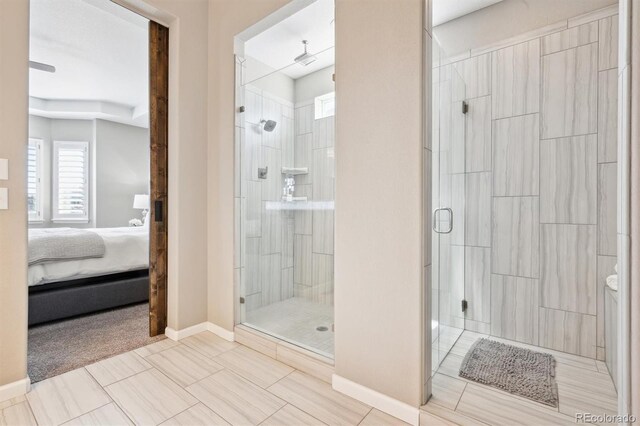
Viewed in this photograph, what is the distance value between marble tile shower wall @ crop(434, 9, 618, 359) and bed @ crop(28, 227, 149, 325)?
320 centimetres

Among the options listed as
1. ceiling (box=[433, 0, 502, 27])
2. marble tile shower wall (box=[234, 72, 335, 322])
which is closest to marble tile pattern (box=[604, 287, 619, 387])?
marble tile shower wall (box=[234, 72, 335, 322])

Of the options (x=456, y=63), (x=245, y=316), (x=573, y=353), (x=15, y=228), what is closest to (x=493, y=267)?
(x=573, y=353)

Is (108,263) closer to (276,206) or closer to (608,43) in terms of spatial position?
(276,206)

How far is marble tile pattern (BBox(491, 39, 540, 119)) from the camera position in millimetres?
2260

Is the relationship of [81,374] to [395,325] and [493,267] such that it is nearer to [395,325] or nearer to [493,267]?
[395,325]

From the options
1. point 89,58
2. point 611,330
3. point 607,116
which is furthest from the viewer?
point 89,58

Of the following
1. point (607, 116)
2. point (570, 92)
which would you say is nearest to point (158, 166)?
point (570, 92)

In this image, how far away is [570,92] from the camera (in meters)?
2.12

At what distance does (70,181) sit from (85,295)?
3.96 m

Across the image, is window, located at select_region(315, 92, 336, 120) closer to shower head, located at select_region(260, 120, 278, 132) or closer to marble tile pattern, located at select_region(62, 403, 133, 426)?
shower head, located at select_region(260, 120, 278, 132)

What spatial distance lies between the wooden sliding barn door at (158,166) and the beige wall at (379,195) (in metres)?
1.52

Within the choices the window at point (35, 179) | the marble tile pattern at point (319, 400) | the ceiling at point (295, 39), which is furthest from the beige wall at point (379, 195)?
the window at point (35, 179)

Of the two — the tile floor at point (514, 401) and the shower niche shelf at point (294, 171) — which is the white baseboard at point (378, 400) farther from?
the shower niche shelf at point (294, 171)

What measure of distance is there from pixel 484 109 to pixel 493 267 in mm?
1272
